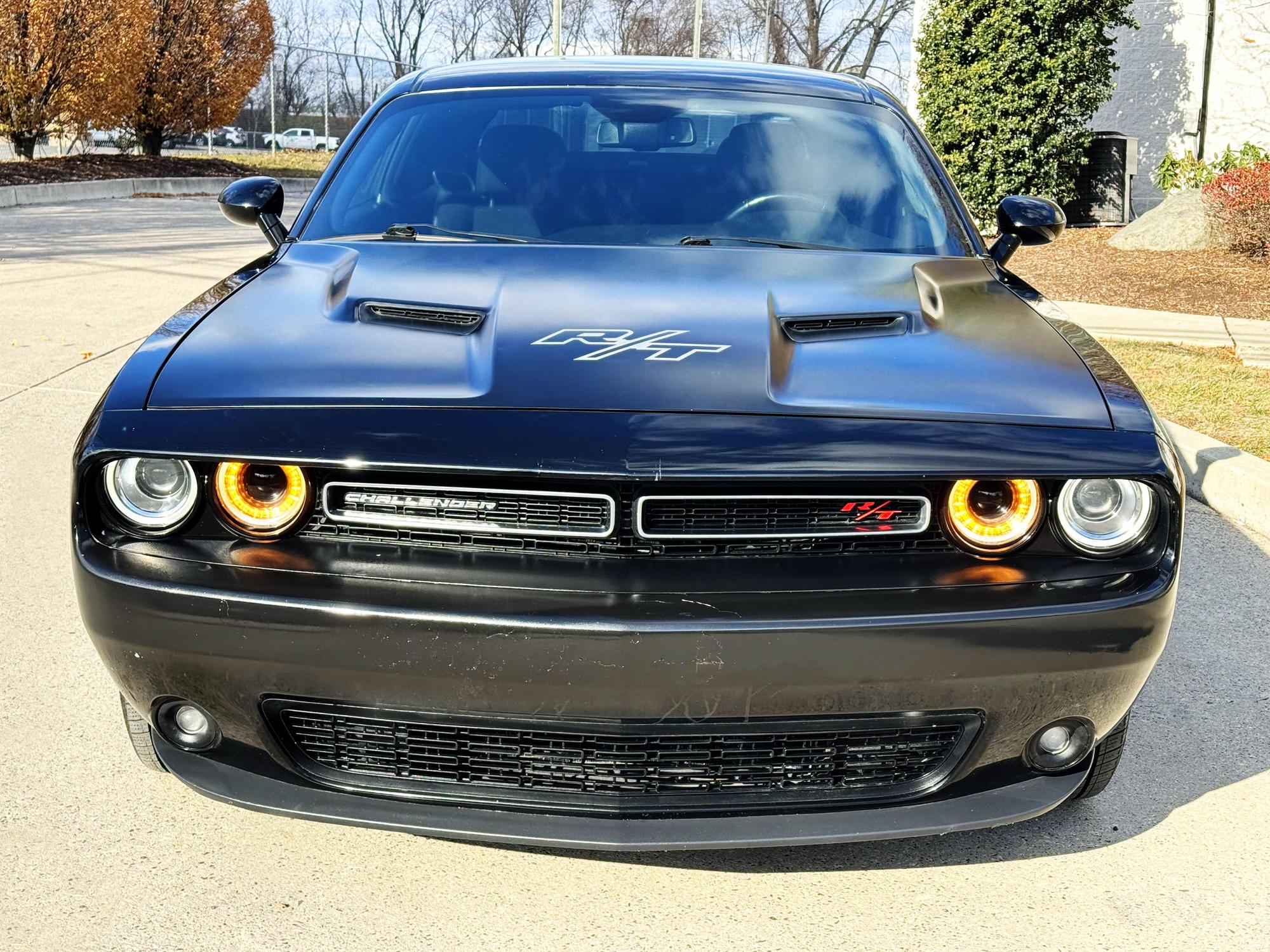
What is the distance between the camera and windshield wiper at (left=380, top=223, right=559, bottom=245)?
3.26 metres

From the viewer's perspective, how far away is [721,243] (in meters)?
3.26

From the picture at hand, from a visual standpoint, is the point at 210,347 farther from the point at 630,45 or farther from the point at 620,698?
the point at 630,45

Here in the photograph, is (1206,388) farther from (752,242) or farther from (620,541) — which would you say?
(620,541)

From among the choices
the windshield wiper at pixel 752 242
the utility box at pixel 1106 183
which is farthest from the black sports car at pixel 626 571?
the utility box at pixel 1106 183

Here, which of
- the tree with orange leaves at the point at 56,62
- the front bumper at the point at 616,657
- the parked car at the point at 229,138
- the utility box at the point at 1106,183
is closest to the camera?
the front bumper at the point at 616,657

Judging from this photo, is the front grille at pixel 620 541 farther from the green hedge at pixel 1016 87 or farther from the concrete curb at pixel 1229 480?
the green hedge at pixel 1016 87

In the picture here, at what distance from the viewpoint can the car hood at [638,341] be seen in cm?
224

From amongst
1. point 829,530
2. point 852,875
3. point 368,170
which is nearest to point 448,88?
point 368,170

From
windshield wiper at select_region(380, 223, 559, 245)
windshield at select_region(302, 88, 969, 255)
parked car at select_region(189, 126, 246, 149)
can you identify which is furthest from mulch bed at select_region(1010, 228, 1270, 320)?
parked car at select_region(189, 126, 246, 149)

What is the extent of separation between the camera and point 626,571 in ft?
7.09

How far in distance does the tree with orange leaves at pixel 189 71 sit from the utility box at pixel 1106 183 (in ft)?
58.0

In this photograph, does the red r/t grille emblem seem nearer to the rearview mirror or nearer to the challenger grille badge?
the challenger grille badge

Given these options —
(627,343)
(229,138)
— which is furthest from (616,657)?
(229,138)

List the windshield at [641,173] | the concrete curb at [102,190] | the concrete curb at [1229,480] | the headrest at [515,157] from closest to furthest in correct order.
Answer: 1. the windshield at [641,173]
2. the headrest at [515,157]
3. the concrete curb at [1229,480]
4. the concrete curb at [102,190]
